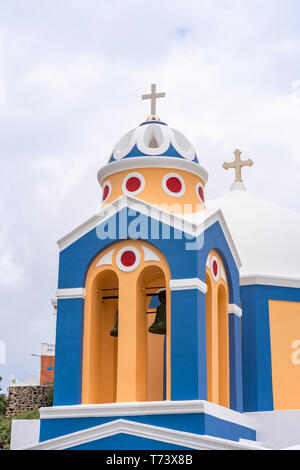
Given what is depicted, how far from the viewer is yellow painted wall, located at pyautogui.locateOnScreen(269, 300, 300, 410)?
39.3ft

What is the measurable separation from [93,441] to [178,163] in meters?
4.36

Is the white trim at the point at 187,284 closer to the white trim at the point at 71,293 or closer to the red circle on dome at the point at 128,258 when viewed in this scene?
the red circle on dome at the point at 128,258

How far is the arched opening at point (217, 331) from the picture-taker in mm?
10227

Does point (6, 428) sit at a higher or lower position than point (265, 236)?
lower

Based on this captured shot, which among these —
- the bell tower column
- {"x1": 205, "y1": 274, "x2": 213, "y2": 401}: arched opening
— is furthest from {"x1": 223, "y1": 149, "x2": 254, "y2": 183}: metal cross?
Answer: the bell tower column

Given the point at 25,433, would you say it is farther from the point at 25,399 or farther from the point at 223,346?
the point at 25,399

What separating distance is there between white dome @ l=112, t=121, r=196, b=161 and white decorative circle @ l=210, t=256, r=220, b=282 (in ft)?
5.71

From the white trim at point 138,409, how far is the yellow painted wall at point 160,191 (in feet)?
9.95

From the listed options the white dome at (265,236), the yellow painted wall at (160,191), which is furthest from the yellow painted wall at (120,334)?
the white dome at (265,236)

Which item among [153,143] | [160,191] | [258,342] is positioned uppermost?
[153,143]

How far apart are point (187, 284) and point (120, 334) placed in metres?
1.14

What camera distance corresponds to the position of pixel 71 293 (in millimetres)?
10172

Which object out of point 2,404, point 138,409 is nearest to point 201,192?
point 138,409

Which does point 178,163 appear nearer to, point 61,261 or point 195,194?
point 195,194
